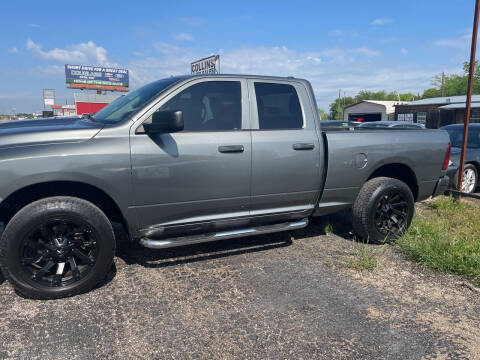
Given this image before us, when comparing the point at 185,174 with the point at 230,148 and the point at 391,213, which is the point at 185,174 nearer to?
the point at 230,148

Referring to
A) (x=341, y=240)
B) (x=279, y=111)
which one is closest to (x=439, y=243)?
(x=341, y=240)

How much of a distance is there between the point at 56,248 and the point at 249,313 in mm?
1645

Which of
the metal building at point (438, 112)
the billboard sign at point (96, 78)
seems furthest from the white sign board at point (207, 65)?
the billboard sign at point (96, 78)

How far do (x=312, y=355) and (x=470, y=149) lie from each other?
7095 mm

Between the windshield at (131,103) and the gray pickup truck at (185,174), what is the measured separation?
0.07ft

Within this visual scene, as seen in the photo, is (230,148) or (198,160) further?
(230,148)

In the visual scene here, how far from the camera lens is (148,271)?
140 inches

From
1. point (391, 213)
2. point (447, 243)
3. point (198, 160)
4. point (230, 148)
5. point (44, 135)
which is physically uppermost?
point (44, 135)

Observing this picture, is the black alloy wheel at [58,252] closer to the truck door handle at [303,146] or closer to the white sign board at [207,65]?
the truck door handle at [303,146]

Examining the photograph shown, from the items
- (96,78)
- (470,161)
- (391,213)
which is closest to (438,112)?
(470,161)

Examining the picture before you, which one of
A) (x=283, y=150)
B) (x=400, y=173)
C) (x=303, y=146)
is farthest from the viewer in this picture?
(x=400, y=173)

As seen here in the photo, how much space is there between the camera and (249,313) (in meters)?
2.83

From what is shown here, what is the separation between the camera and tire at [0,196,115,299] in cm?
280

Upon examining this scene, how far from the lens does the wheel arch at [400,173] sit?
4438mm
